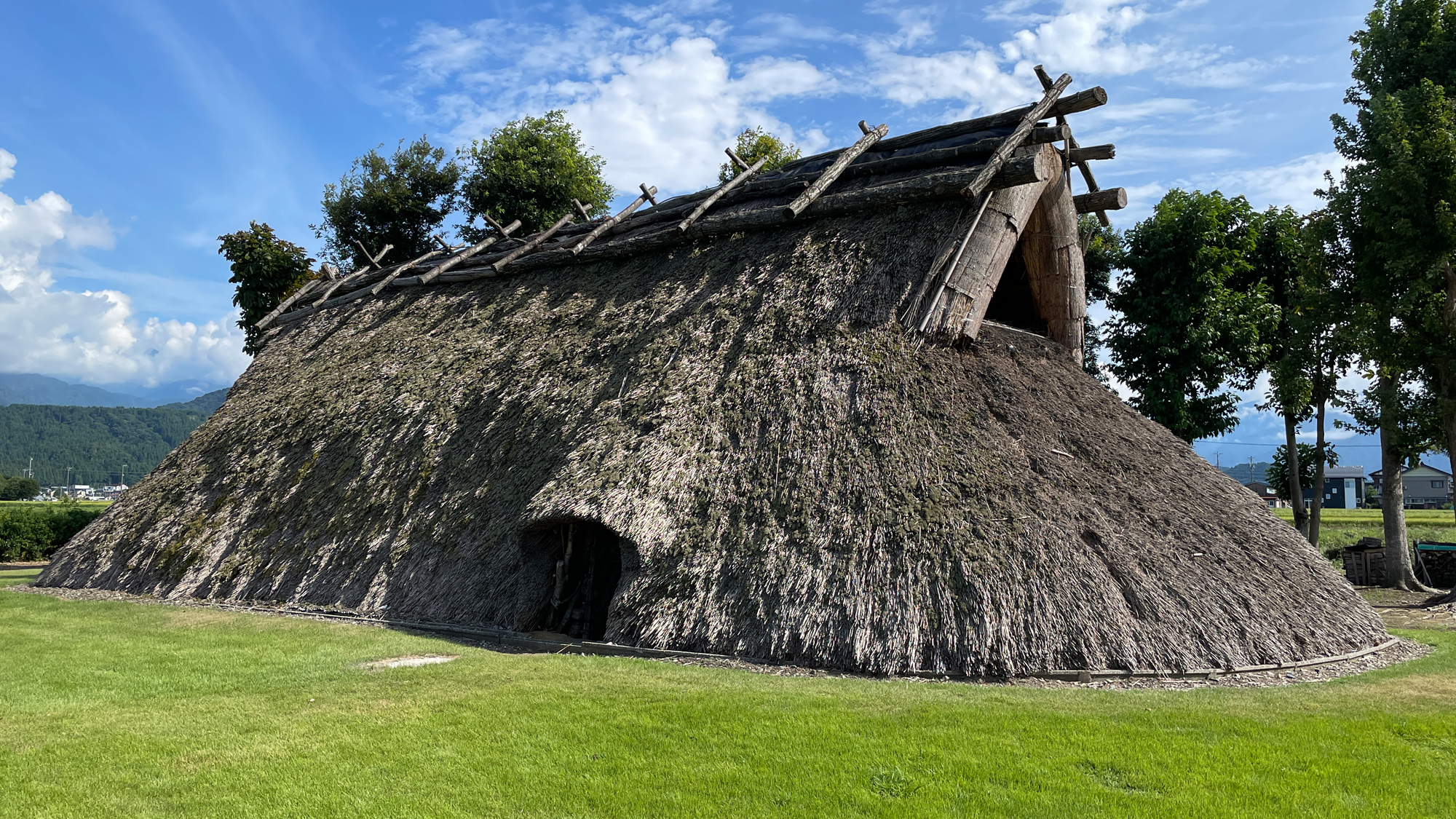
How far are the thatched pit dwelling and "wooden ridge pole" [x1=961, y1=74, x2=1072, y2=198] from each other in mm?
34

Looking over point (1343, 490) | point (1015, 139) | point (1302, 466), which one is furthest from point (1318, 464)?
point (1343, 490)

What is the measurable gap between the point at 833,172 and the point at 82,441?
213179mm

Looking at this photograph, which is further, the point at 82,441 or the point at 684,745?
the point at 82,441

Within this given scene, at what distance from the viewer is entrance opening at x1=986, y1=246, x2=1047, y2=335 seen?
12.8 metres

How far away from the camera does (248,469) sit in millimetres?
14367

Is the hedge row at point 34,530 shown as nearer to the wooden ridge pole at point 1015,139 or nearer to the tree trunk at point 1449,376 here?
the wooden ridge pole at point 1015,139

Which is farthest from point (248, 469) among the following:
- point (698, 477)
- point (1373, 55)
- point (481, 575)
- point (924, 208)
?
point (1373, 55)

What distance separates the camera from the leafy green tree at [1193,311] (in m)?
20.0

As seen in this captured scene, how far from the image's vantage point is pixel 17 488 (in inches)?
3019

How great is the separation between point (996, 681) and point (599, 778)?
3.71m

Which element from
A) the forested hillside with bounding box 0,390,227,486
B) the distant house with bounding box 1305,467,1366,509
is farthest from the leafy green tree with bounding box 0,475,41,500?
the distant house with bounding box 1305,467,1366,509

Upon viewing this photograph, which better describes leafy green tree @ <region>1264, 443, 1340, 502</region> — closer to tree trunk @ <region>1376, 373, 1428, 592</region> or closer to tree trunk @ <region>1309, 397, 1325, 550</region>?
tree trunk @ <region>1309, 397, 1325, 550</region>

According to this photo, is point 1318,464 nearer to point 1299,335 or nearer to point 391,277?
point 1299,335

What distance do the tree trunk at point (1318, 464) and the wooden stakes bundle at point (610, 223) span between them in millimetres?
17204
